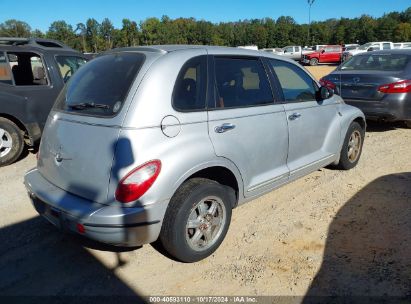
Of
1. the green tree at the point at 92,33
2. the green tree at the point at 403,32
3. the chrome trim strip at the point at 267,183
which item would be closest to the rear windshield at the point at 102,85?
the chrome trim strip at the point at 267,183

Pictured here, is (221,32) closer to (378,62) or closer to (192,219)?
(378,62)

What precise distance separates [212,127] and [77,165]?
3.67ft

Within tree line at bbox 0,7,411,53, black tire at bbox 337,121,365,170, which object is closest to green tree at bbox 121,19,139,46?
tree line at bbox 0,7,411,53

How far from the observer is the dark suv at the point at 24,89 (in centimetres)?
588

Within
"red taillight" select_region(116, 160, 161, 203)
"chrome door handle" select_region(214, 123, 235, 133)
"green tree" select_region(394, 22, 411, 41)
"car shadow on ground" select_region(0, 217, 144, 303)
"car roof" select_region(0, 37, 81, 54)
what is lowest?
"car shadow on ground" select_region(0, 217, 144, 303)

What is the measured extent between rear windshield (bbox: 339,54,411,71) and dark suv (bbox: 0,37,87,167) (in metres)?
5.93

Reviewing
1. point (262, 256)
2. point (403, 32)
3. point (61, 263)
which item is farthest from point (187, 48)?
point (403, 32)

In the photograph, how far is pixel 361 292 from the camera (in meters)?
2.84

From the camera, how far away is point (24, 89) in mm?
6062

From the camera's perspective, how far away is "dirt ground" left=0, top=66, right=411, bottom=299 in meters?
2.95

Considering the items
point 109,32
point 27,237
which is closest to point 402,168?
point 27,237

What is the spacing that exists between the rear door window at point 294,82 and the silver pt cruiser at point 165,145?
0.05m

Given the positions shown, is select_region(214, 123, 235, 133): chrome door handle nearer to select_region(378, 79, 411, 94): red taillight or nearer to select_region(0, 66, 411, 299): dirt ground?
select_region(0, 66, 411, 299): dirt ground

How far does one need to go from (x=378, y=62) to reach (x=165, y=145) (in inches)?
259
